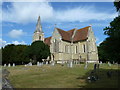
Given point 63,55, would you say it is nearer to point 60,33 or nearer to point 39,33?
point 60,33

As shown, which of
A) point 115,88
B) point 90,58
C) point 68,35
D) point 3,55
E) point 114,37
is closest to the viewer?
point 115,88

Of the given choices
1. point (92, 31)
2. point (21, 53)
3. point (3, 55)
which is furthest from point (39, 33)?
point (92, 31)

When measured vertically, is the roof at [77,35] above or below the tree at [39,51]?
above

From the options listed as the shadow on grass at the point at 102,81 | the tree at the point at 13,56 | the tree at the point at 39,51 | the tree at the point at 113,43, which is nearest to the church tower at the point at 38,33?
the tree at the point at 13,56

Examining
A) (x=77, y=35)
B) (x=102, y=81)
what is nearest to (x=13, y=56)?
(x=77, y=35)

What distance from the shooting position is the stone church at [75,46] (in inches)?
1716

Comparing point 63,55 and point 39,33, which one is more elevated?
point 39,33

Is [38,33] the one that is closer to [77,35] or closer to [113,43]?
[77,35]

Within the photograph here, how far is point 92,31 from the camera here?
47.1 m

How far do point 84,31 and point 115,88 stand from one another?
40593 millimetres

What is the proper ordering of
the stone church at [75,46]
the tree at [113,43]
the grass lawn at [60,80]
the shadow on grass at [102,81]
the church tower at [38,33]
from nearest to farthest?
the shadow on grass at [102,81]
the grass lawn at [60,80]
the tree at [113,43]
the stone church at [75,46]
the church tower at [38,33]

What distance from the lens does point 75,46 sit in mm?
47719

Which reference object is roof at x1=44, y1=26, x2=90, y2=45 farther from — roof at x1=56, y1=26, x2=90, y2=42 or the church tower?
the church tower

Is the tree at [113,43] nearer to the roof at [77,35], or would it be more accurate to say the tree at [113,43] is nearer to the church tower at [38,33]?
the roof at [77,35]
